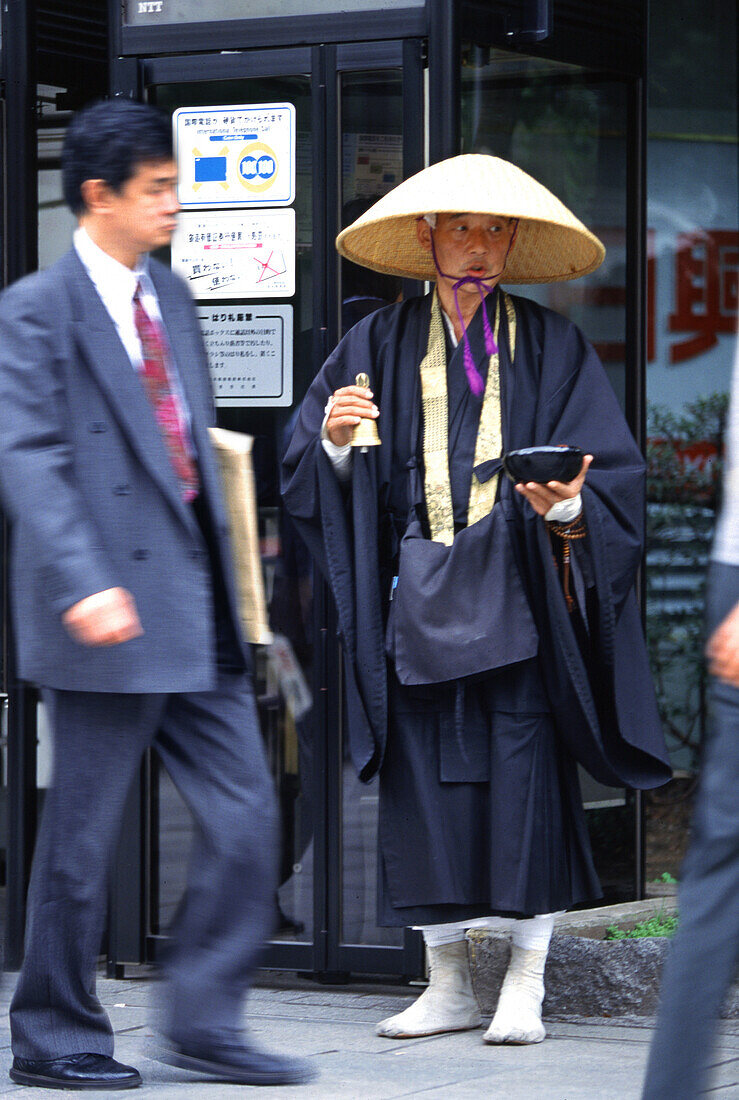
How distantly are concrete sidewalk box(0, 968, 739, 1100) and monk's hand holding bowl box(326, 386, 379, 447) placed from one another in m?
1.30

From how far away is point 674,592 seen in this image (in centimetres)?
666

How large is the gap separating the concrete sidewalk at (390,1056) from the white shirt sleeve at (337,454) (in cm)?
124

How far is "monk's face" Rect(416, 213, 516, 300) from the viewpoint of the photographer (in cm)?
405

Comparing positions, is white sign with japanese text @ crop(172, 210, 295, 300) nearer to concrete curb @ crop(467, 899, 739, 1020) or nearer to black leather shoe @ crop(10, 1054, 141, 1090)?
concrete curb @ crop(467, 899, 739, 1020)

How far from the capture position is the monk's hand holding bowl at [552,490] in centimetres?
376

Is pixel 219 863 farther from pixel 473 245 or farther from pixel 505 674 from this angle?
pixel 473 245

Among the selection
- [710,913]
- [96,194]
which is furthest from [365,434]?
[710,913]

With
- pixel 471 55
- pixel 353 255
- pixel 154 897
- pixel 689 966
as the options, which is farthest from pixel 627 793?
pixel 689 966

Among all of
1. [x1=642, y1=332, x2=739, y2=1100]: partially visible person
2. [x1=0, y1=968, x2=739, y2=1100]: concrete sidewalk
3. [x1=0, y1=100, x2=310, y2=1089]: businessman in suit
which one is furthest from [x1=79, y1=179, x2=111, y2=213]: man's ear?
[x1=0, y1=968, x2=739, y2=1100]: concrete sidewalk

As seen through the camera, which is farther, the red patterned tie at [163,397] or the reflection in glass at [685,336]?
the reflection in glass at [685,336]

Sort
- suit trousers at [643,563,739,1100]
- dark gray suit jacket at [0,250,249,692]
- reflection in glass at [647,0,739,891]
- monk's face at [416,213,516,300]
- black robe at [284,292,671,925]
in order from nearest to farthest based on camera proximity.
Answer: suit trousers at [643,563,739,1100] → dark gray suit jacket at [0,250,249,692] → black robe at [284,292,671,925] → monk's face at [416,213,516,300] → reflection in glass at [647,0,739,891]

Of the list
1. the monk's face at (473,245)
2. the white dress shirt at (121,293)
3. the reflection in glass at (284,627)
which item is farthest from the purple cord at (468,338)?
the white dress shirt at (121,293)

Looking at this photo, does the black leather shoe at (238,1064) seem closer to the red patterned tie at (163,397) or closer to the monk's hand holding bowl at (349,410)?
the red patterned tie at (163,397)

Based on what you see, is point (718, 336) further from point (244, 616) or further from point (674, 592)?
point (244, 616)
